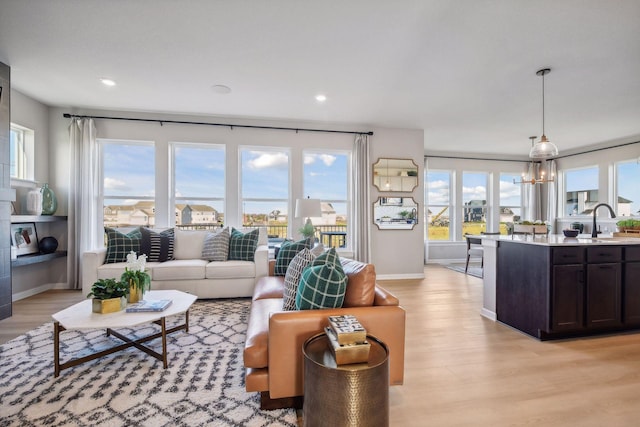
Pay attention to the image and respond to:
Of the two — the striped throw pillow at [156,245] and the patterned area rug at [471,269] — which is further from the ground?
the striped throw pillow at [156,245]

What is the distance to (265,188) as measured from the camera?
497cm

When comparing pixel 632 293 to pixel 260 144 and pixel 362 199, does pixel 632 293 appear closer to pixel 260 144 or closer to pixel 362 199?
pixel 362 199

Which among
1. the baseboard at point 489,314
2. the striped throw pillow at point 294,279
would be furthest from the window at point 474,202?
the striped throw pillow at point 294,279

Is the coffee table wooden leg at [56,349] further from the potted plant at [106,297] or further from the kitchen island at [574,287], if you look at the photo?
the kitchen island at [574,287]

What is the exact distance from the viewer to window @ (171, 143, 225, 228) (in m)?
4.71

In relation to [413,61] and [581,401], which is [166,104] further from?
[581,401]

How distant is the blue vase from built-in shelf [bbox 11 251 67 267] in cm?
59

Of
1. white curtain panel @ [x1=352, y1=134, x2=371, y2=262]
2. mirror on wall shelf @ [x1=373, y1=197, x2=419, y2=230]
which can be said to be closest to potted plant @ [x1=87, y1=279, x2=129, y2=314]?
white curtain panel @ [x1=352, y1=134, x2=371, y2=262]

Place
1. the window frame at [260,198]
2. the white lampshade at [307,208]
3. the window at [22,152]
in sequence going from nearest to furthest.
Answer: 1. the window at [22,152]
2. the white lampshade at [307,208]
3. the window frame at [260,198]

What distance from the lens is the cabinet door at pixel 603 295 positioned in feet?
8.76

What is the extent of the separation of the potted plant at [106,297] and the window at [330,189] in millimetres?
3318

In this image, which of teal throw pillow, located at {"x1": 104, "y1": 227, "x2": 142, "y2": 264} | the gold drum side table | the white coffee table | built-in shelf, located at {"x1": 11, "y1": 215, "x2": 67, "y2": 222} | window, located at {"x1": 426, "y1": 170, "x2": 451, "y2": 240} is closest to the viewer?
the gold drum side table

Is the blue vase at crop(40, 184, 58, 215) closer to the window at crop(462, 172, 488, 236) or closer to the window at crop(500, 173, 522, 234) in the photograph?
the window at crop(462, 172, 488, 236)

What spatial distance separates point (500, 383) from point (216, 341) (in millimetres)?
2218
